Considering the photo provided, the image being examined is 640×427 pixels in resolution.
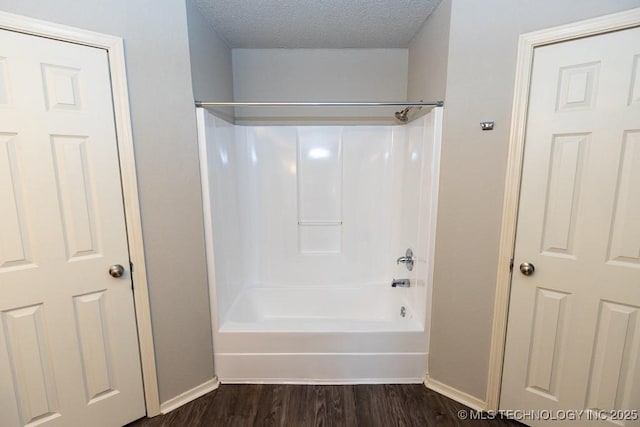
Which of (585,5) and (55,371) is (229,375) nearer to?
(55,371)

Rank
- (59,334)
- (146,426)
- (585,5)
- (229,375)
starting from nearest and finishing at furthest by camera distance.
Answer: (585,5), (59,334), (146,426), (229,375)

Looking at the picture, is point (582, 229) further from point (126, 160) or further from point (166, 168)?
point (126, 160)

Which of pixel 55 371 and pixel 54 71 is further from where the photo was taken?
pixel 55 371

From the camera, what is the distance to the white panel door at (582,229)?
3.98 ft

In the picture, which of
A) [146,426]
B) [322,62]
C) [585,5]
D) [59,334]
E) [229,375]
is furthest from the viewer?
[322,62]

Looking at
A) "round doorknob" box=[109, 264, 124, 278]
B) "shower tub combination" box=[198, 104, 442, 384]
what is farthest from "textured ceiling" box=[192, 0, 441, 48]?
"round doorknob" box=[109, 264, 124, 278]

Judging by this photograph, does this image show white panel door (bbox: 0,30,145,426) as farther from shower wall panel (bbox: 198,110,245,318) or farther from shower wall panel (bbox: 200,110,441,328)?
shower wall panel (bbox: 200,110,441,328)

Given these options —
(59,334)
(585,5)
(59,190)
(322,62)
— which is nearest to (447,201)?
(585,5)

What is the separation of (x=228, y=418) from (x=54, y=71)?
1.95 meters

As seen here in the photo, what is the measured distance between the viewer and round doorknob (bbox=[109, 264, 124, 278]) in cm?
143

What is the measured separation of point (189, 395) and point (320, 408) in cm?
81

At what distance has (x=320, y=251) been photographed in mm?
2607

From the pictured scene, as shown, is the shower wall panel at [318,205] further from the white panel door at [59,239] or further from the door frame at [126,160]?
the white panel door at [59,239]

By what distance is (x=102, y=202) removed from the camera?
1389 mm
